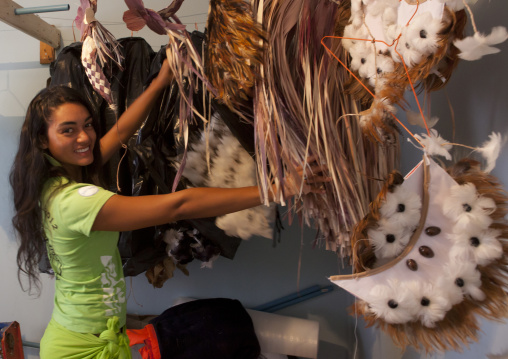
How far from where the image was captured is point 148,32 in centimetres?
152

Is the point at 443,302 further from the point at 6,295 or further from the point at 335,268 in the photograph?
the point at 6,295

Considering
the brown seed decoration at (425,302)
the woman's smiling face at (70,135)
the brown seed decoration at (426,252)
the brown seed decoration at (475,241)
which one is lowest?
the brown seed decoration at (425,302)

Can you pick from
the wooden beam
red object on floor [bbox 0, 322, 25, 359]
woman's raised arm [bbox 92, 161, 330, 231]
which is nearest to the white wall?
the wooden beam

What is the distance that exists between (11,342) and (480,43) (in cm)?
165

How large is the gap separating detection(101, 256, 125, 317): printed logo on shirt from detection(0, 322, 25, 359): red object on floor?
24.5 inches

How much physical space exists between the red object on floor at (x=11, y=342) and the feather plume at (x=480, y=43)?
159 centimetres

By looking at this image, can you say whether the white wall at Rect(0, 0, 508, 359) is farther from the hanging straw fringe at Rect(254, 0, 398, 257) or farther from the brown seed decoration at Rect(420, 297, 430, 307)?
the brown seed decoration at Rect(420, 297, 430, 307)

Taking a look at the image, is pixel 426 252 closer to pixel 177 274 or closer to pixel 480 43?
pixel 480 43

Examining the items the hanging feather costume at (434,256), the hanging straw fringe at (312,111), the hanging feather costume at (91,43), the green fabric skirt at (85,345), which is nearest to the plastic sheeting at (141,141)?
the hanging feather costume at (91,43)

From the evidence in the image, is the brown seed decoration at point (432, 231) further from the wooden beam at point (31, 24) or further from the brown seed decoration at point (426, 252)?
the wooden beam at point (31, 24)

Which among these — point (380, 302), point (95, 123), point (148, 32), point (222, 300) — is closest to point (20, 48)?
point (148, 32)

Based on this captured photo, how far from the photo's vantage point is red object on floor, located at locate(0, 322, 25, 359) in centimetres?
137

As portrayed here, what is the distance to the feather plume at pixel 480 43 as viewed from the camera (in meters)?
0.42

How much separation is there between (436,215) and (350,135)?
22cm
